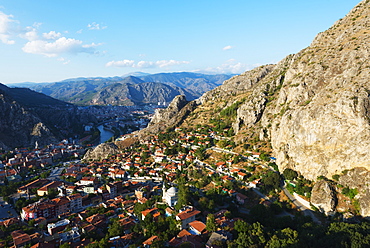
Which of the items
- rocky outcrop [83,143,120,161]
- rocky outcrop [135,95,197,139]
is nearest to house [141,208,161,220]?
rocky outcrop [83,143,120,161]

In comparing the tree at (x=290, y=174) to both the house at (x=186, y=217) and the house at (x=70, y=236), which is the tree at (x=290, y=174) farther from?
the house at (x=70, y=236)

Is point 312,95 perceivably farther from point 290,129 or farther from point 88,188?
point 88,188

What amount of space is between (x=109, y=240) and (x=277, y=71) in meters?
75.6

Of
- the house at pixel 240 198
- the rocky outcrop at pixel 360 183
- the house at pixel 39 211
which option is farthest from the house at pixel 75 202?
the rocky outcrop at pixel 360 183

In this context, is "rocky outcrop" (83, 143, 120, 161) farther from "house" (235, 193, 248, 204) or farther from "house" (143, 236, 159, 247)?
"house" (143, 236, 159, 247)

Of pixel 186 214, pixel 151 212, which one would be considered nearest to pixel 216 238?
pixel 186 214

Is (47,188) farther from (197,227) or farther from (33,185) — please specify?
(197,227)

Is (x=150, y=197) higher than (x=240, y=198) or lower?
lower

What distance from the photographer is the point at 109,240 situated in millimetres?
29344

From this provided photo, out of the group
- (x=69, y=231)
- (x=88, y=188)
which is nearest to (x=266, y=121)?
(x=88, y=188)

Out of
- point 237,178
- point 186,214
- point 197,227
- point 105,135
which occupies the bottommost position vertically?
point 105,135

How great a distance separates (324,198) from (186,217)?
20020mm

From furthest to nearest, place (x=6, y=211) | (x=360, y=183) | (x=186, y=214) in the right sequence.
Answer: (x=6, y=211)
(x=360, y=183)
(x=186, y=214)

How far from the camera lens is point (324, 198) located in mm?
34281
